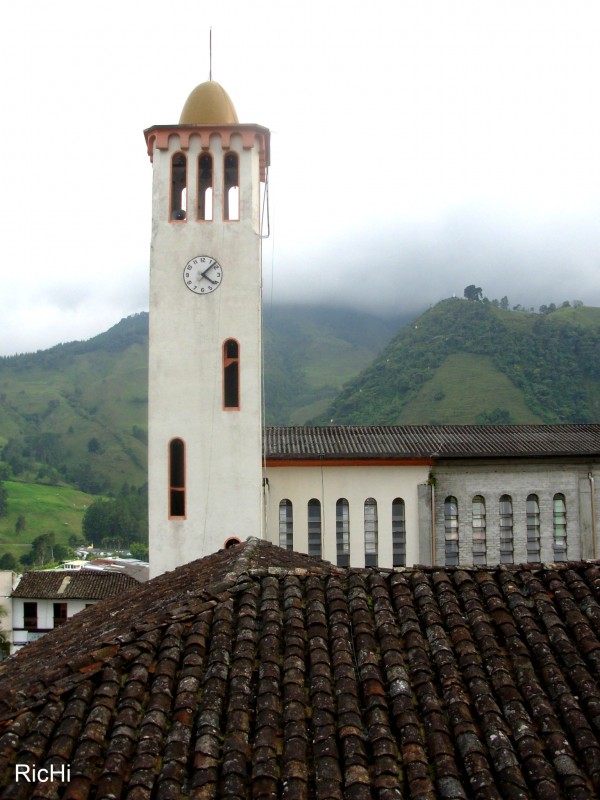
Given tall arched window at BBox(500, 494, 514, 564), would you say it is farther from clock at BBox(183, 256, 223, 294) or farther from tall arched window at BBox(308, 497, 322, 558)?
clock at BBox(183, 256, 223, 294)

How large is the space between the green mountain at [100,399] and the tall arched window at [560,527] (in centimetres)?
11190

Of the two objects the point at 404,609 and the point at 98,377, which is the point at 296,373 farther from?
the point at 404,609

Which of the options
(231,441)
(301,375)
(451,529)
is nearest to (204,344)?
(231,441)

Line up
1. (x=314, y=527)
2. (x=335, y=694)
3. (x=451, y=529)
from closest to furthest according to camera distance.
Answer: (x=335, y=694)
(x=314, y=527)
(x=451, y=529)

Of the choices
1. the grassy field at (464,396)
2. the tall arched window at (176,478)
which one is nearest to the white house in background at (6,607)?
the tall arched window at (176,478)

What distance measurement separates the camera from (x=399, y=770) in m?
6.06

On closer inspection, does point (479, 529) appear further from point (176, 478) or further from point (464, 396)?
point (464, 396)

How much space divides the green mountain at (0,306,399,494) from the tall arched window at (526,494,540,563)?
112m

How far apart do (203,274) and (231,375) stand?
108 inches

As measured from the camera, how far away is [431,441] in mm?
26984

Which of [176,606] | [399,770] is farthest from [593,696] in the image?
[176,606]

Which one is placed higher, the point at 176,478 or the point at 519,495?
the point at 176,478

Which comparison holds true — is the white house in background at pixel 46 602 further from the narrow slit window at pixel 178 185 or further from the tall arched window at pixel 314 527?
the narrow slit window at pixel 178 185

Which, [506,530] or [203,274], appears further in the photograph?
[506,530]
